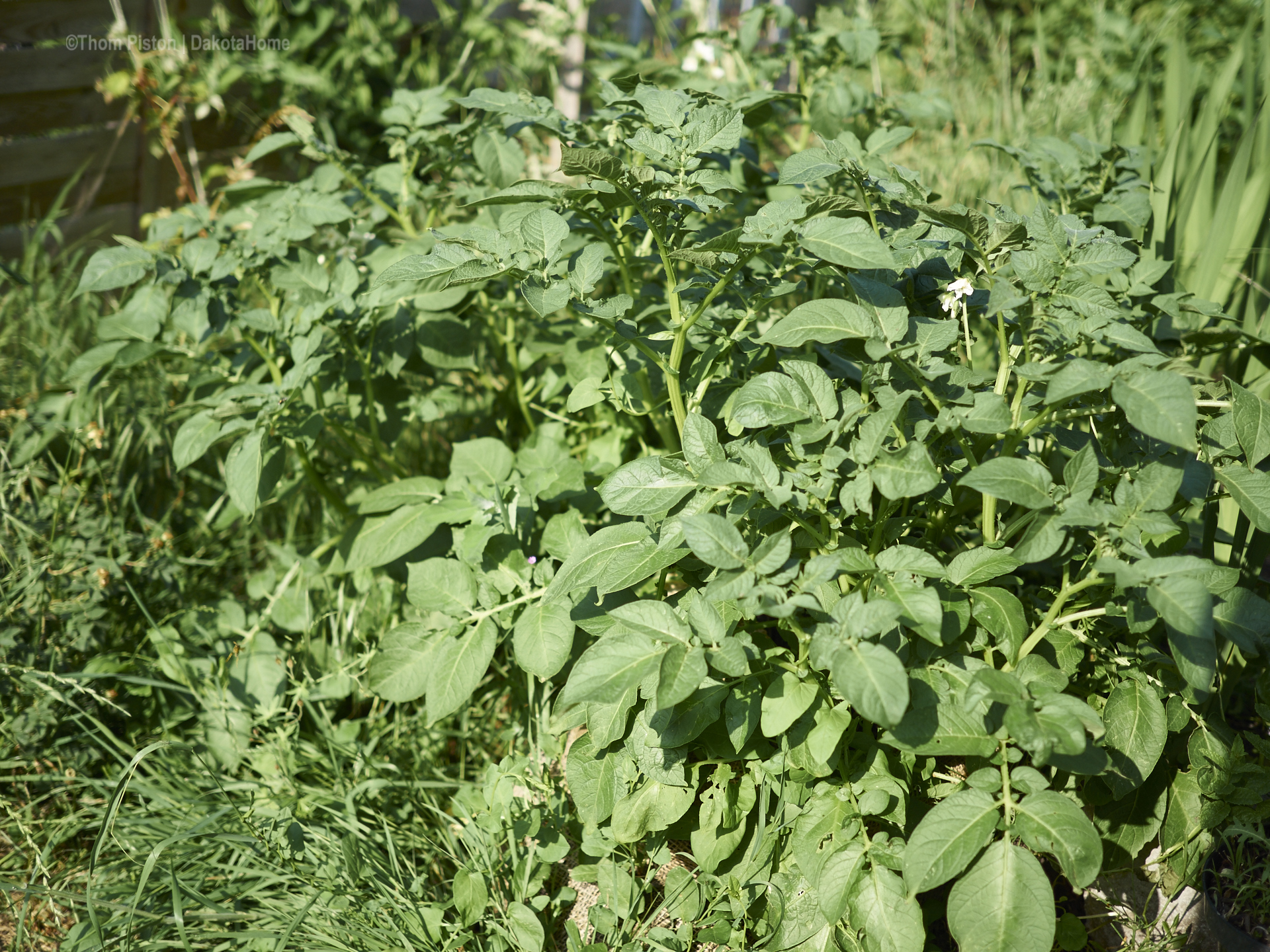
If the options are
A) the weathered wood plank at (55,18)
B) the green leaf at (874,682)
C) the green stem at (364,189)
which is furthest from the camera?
the weathered wood plank at (55,18)

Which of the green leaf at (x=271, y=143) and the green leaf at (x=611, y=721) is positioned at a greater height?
the green leaf at (x=271, y=143)

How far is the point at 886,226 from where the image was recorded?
1.52 metres

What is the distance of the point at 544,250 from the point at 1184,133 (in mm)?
1994

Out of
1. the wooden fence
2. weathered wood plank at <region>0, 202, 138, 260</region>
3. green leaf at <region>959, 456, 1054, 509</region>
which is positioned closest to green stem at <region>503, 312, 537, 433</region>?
green leaf at <region>959, 456, 1054, 509</region>

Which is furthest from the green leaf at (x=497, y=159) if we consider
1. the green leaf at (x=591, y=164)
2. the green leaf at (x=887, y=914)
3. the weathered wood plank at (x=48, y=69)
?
the weathered wood plank at (x=48, y=69)

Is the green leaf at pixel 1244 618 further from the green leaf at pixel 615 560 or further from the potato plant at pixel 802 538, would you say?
the green leaf at pixel 615 560

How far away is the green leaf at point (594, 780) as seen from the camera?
1.46m

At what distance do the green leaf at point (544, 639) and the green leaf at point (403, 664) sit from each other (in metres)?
0.22

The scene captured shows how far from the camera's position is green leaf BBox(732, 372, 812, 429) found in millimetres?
1273

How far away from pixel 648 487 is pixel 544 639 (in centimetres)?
34

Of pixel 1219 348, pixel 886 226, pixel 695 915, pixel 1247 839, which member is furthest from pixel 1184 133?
pixel 695 915

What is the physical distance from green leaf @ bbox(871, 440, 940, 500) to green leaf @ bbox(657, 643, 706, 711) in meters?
0.34

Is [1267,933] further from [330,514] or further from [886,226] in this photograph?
[330,514]

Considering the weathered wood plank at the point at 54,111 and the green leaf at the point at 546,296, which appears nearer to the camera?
the green leaf at the point at 546,296
